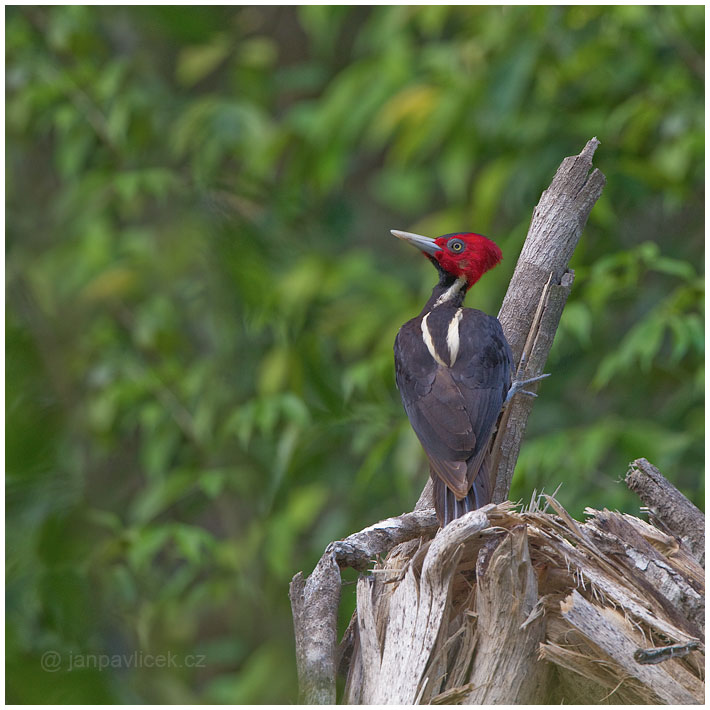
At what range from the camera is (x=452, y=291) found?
312 cm

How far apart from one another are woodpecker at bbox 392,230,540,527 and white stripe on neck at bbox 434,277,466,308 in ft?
0.37

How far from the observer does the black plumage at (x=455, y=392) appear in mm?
2256

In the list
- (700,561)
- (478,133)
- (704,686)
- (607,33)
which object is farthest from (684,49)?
(704,686)

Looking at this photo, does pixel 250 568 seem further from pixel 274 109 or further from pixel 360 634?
pixel 274 109

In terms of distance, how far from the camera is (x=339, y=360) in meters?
4.86

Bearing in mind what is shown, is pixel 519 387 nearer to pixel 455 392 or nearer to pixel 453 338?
pixel 455 392

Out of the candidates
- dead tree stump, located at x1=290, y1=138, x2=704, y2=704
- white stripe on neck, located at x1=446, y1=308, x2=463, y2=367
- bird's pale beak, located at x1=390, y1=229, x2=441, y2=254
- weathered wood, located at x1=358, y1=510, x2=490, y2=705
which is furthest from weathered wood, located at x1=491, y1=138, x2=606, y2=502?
bird's pale beak, located at x1=390, y1=229, x2=441, y2=254

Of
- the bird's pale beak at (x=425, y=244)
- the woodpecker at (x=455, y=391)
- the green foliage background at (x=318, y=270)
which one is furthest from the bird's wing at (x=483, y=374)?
the bird's pale beak at (x=425, y=244)

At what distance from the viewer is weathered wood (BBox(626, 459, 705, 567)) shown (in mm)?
1805

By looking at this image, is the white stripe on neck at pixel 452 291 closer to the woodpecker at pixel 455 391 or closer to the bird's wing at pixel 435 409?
the woodpecker at pixel 455 391

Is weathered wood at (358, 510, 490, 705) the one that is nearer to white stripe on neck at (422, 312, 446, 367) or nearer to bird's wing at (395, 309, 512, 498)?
bird's wing at (395, 309, 512, 498)

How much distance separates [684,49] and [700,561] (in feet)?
8.56

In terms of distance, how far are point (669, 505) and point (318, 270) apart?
110 inches

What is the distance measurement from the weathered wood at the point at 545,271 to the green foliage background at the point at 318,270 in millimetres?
574
